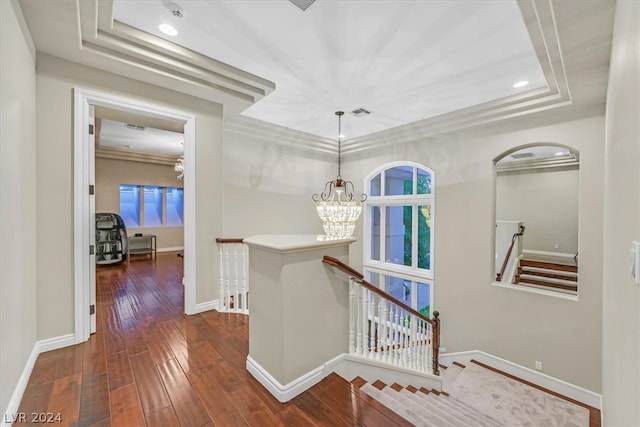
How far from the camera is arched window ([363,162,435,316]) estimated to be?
5.18 meters

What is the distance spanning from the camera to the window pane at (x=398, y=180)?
549 cm

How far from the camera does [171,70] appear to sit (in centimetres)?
276

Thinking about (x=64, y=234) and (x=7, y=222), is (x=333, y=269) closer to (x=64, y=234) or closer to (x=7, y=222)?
(x=7, y=222)

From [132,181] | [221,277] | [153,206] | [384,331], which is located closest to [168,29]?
[221,277]

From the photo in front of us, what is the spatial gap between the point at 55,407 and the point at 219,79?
3.17m

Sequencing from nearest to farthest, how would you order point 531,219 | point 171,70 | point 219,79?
point 171,70
point 219,79
point 531,219

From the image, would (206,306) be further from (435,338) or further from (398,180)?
(398,180)

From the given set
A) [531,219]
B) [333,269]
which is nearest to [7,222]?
[333,269]

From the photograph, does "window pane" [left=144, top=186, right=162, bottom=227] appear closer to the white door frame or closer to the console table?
the console table

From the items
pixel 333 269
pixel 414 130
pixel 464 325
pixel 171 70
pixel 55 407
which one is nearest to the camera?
pixel 55 407

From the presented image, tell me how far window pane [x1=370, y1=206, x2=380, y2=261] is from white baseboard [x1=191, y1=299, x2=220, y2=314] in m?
3.84

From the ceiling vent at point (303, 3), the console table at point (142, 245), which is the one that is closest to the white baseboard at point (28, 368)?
the ceiling vent at point (303, 3)

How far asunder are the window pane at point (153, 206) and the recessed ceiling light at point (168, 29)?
7.54m

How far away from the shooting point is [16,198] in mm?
1763
